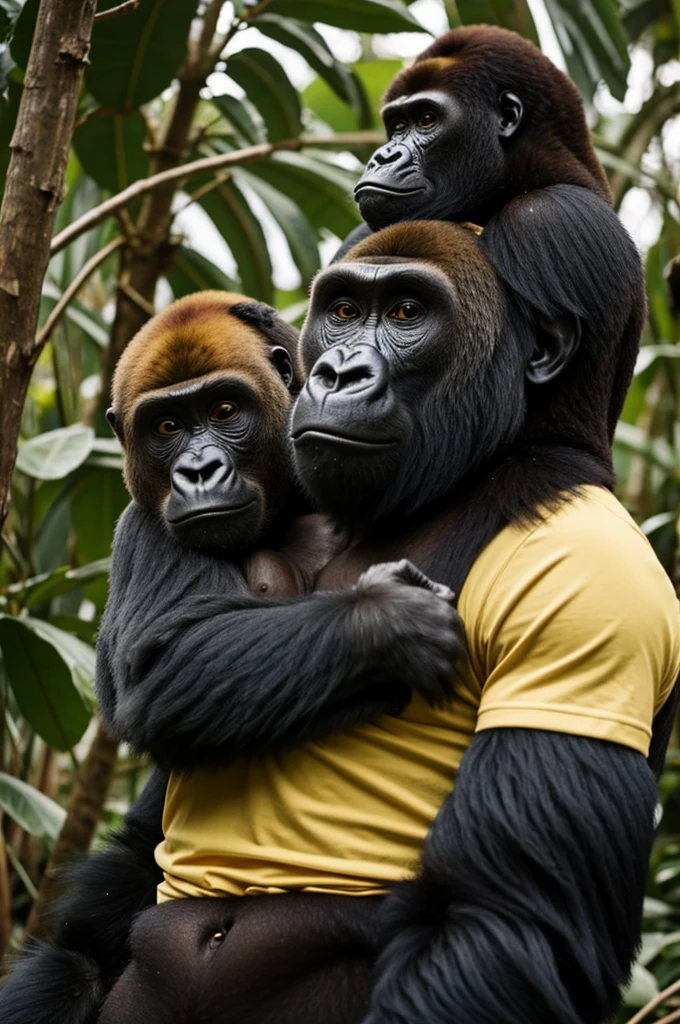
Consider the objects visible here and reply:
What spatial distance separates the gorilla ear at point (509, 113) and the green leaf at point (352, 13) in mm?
1403

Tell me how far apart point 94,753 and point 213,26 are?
7.34 feet

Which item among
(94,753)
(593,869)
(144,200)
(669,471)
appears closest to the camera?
(593,869)

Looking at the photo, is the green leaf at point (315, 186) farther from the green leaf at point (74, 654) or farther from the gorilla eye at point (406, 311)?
the gorilla eye at point (406, 311)

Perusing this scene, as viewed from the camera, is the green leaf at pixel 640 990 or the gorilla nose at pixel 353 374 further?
the green leaf at pixel 640 990

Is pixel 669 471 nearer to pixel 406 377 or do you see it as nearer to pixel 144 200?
pixel 144 200

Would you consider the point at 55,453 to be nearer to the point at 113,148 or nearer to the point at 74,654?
the point at 74,654

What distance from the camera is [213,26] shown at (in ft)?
13.3

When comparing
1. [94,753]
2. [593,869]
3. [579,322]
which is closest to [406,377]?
[579,322]

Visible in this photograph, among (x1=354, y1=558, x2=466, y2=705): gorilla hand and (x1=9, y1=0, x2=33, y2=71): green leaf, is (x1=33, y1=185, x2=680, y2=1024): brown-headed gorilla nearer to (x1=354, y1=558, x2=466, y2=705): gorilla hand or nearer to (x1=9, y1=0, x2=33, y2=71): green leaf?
(x1=354, y1=558, x2=466, y2=705): gorilla hand

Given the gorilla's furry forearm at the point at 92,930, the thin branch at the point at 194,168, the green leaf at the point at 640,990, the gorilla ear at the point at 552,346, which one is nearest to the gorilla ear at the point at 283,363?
the thin branch at the point at 194,168

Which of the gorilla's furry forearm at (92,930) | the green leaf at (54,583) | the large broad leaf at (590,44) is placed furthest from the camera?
the large broad leaf at (590,44)

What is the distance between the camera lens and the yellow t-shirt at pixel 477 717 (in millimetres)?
1850

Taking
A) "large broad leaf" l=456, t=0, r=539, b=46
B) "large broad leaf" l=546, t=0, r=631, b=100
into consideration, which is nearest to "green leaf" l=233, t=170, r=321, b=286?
"large broad leaf" l=456, t=0, r=539, b=46

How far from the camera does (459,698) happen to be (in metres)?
2.01
